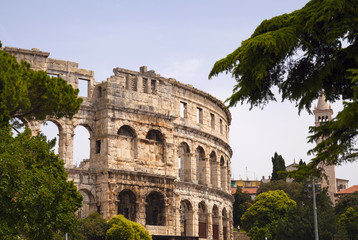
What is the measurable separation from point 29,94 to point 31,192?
6.18 m

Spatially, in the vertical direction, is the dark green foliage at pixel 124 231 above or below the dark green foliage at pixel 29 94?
below

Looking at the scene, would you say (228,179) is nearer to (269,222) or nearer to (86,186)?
(269,222)

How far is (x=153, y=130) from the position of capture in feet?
147

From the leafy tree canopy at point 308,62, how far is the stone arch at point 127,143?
Result: 86.3 feet

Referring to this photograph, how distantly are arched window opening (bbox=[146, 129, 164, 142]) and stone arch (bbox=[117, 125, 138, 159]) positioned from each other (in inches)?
86.0

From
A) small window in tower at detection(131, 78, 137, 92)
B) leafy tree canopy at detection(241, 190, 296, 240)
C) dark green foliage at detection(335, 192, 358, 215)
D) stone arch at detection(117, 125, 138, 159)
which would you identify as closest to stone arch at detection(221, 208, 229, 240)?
leafy tree canopy at detection(241, 190, 296, 240)

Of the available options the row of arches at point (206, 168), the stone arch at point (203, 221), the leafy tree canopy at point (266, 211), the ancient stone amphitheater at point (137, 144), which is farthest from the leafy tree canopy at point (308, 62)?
the leafy tree canopy at point (266, 211)

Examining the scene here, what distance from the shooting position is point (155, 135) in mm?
44906

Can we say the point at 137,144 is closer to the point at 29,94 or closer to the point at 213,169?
the point at 213,169

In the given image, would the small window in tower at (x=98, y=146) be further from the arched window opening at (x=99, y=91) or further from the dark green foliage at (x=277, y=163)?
the dark green foliage at (x=277, y=163)

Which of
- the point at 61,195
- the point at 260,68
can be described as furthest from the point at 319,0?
the point at 61,195

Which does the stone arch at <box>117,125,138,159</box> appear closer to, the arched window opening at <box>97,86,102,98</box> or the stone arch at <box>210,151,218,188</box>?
the arched window opening at <box>97,86,102,98</box>

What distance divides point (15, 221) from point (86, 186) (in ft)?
63.0

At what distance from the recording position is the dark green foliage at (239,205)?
80438mm
